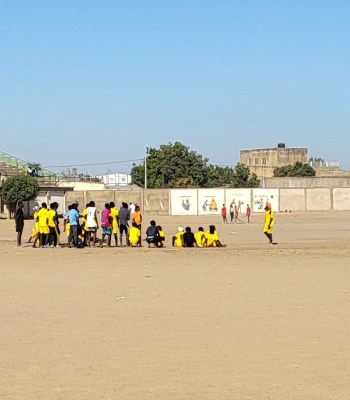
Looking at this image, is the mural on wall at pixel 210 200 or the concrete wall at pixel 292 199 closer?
the mural on wall at pixel 210 200

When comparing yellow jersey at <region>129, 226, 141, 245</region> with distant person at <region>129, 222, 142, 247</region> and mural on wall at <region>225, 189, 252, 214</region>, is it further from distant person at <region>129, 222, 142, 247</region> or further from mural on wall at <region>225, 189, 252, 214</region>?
mural on wall at <region>225, 189, 252, 214</region>

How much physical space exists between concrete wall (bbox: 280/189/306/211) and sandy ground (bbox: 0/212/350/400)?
46200 mm

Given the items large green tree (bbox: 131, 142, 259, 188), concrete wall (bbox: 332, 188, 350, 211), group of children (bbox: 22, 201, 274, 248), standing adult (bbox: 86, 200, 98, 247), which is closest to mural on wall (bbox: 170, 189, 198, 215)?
concrete wall (bbox: 332, 188, 350, 211)

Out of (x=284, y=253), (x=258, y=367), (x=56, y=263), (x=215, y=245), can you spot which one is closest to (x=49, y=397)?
(x=258, y=367)

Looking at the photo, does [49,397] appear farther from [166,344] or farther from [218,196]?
[218,196]

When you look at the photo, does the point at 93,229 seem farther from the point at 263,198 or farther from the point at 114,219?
the point at 263,198

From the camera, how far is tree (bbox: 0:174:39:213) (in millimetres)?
53594

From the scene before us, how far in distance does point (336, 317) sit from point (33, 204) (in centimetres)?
4800

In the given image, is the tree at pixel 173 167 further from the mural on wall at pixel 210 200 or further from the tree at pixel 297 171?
the mural on wall at pixel 210 200

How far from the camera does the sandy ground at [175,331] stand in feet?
24.5

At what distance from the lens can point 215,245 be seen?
26.5 m

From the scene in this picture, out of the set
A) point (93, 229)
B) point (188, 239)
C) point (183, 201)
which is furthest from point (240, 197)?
point (93, 229)

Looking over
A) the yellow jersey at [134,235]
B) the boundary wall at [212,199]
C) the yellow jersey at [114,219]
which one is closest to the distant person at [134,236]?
the yellow jersey at [134,235]

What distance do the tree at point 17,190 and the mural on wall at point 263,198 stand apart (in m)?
18.9
